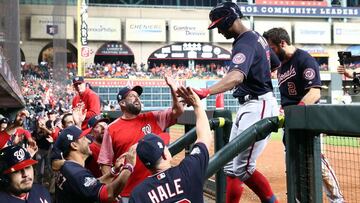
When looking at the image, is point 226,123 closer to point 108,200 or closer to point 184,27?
point 108,200

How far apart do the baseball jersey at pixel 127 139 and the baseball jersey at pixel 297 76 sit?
4.05 feet

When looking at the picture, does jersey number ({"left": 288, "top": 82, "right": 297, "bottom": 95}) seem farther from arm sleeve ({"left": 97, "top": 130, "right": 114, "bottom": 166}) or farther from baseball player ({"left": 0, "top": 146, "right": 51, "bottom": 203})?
baseball player ({"left": 0, "top": 146, "right": 51, "bottom": 203})

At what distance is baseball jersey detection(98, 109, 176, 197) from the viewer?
3883 mm

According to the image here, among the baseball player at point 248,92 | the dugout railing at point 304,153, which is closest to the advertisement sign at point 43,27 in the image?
the baseball player at point 248,92

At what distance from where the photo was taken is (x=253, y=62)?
392 cm

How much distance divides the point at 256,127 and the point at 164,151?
0.95 m

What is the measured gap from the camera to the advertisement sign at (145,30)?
46281 millimetres

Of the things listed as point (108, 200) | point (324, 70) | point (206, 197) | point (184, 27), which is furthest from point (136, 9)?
point (108, 200)

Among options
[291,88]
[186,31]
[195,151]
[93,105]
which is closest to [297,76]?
[291,88]

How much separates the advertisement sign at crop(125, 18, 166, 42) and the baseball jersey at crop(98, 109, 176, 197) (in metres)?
42.7

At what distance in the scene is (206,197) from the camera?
6434 millimetres

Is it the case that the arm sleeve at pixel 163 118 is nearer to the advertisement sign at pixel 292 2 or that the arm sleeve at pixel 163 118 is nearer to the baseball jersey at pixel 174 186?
the baseball jersey at pixel 174 186

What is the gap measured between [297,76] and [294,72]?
46 mm

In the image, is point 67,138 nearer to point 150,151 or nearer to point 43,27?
point 150,151
